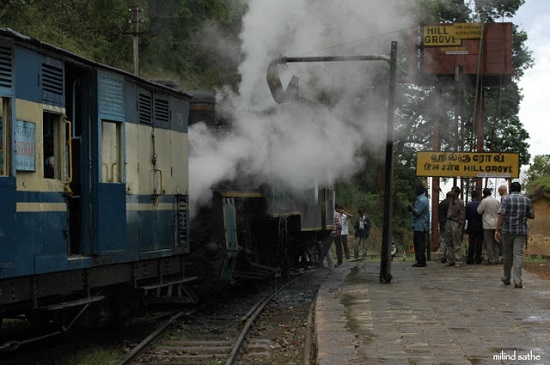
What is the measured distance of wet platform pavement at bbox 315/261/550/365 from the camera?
724 cm

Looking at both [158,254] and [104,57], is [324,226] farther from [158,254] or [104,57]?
[104,57]

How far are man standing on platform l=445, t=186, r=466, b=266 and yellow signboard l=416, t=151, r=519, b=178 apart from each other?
0.56 meters

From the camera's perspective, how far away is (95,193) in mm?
8047

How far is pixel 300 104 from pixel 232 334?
6.33 m

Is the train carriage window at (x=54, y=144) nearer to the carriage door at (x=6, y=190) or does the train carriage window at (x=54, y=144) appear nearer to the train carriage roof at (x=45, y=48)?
the train carriage roof at (x=45, y=48)

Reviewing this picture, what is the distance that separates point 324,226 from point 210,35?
8.53 m

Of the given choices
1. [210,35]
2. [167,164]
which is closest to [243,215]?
[167,164]

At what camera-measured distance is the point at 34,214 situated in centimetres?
692

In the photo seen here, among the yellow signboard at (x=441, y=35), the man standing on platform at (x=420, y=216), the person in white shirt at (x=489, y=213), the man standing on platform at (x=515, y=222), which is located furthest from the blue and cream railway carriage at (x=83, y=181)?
the yellow signboard at (x=441, y=35)

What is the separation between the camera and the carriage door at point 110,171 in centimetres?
815

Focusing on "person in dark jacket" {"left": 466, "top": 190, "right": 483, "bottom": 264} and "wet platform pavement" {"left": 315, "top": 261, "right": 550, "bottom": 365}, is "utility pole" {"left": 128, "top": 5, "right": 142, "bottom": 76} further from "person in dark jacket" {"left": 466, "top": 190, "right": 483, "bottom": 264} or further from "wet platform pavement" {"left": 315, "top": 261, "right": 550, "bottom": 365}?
"person in dark jacket" {"left": 466, "top": 190, "right": 483, "bottom": 264}

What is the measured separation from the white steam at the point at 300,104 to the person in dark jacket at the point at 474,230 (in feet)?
8.91

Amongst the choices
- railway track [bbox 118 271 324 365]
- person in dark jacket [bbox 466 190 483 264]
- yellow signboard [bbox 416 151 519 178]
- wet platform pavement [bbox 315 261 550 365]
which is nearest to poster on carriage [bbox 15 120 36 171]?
railway track [bbox 118 271 324 365]

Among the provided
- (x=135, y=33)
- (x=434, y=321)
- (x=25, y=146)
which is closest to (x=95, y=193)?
(x=25, y=146)
